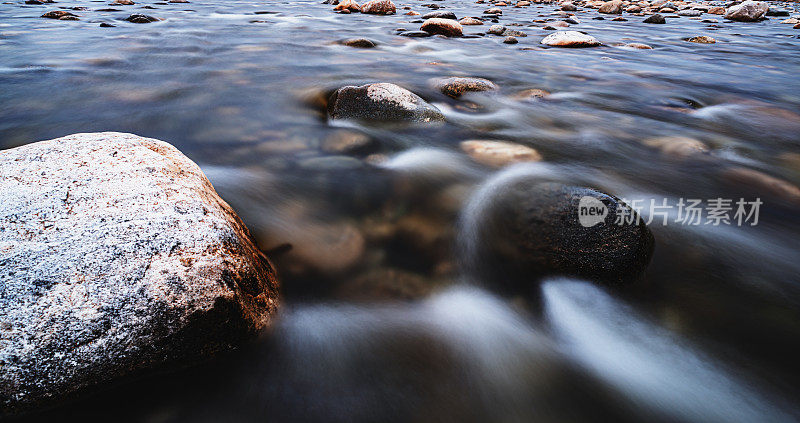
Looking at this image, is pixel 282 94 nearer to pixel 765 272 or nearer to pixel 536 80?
pixel 536 80

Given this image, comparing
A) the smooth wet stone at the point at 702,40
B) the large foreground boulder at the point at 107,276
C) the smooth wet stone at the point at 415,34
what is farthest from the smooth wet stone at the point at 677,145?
the smooth wet stone at the point at 702,40

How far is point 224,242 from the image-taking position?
1299 mm

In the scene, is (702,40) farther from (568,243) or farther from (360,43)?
(568,243)

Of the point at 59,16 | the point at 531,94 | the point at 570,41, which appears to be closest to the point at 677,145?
the point at 531,94

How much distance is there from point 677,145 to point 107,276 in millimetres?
3599

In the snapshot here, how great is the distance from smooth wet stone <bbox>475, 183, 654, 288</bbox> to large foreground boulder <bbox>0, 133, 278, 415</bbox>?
1050 mm

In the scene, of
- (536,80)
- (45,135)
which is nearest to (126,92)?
(45,135)

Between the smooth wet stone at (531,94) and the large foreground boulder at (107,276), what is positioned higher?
the smooth wet stone at (531,94)

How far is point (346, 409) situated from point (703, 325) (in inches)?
55.3

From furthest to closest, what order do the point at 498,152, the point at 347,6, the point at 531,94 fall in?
1. the point at 347,6
2. the point at 531,94
3. the point at 498,152

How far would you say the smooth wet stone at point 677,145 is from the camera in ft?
9.19

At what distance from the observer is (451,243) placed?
73.0 inches

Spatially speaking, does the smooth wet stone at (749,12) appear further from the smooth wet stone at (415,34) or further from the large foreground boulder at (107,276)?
the large foreground boulder at (107,276)

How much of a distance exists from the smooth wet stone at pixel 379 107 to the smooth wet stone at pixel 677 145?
67.2 inches
